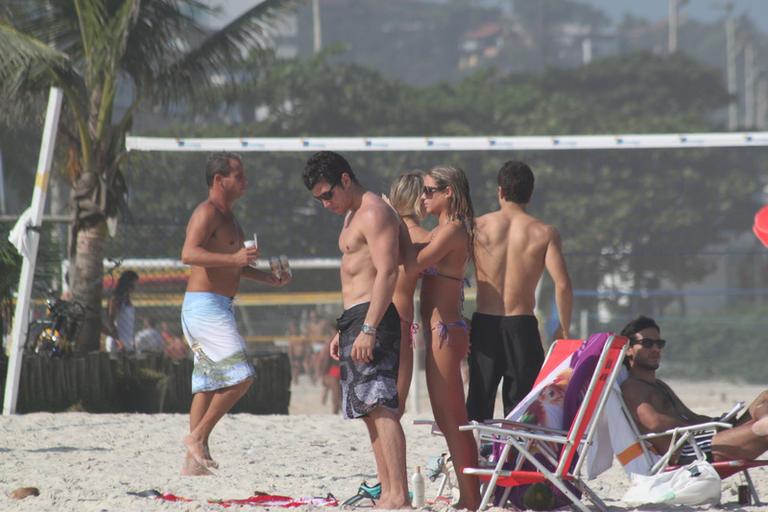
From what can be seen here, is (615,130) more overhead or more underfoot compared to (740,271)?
A: more overhead

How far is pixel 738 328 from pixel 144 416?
11.6m

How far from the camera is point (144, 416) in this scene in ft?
29.1

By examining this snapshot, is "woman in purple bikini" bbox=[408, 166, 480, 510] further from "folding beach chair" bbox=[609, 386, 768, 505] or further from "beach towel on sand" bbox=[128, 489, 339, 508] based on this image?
"folding beach chair" bbox=[609, 386, 768, 505]

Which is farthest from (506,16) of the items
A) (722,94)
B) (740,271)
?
(740,271)

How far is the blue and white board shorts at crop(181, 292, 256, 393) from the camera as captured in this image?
20.3 feet

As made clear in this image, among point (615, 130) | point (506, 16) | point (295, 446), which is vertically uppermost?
point (506, 16)

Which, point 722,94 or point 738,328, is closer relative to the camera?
point 738,328

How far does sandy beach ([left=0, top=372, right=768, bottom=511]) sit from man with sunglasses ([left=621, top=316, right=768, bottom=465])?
0.26 m

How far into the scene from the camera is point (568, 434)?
4.88 meters

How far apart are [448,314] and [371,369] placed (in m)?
0.42

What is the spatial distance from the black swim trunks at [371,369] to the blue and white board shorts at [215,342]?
1400 millimetres

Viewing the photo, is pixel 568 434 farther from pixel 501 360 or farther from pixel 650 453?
pixel 650 453

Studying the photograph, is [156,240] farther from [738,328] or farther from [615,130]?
[615,130]

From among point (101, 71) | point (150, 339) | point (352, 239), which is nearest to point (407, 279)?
point (352, 239)
